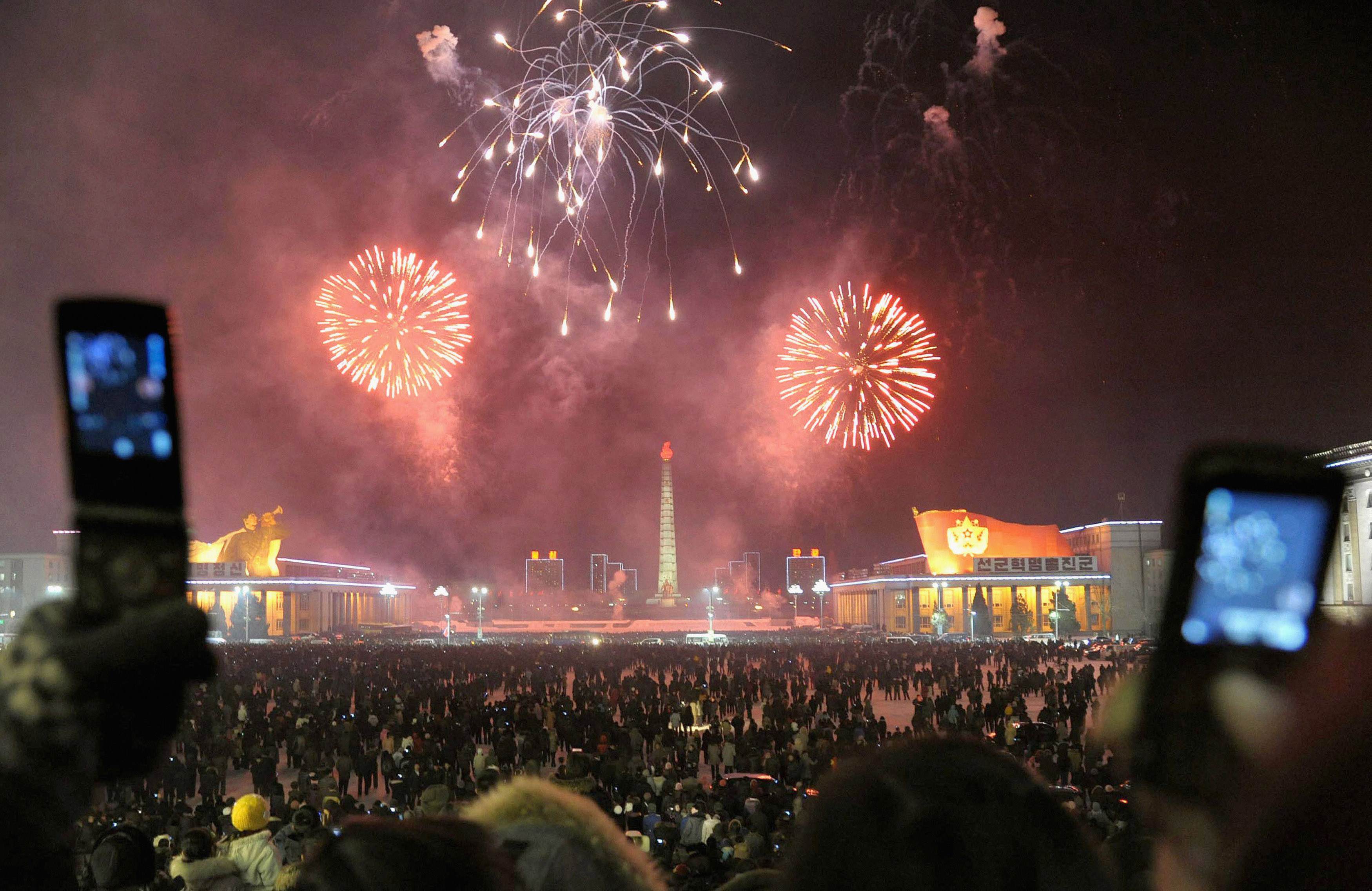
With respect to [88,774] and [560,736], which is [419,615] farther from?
[88,774]

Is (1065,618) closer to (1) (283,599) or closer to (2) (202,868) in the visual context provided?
(1) (283,599)

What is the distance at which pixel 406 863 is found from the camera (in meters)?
A: 1.63

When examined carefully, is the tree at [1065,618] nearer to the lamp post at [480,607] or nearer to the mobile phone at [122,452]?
the lamp post at [480,607]

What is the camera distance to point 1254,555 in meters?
1.35

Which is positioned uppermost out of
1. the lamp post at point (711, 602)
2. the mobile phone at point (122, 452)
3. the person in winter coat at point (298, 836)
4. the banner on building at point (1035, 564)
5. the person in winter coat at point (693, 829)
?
the mobile phone at point (122, 452)

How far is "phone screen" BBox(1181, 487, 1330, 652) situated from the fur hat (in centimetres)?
Result: 123

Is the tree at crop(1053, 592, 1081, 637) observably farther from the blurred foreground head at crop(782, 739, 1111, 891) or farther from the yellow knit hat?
the blurred foreground head at crop(782, 739, 1111, 891)

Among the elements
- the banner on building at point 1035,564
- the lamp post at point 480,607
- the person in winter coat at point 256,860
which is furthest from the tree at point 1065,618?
the person in winter coat at point 256,860

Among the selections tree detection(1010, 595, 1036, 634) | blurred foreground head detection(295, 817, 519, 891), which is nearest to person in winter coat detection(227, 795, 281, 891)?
blurred foreground head detection(295, 817, 519, 891)

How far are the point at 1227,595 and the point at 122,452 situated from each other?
1.70 meters

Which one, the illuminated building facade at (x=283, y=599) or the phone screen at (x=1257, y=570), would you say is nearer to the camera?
the phone screen at (x=1257, y=570)

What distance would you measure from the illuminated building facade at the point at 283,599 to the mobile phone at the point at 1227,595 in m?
79.9

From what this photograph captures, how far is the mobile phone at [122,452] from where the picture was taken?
1.60 metres

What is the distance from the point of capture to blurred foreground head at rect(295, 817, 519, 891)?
1.60 metres
